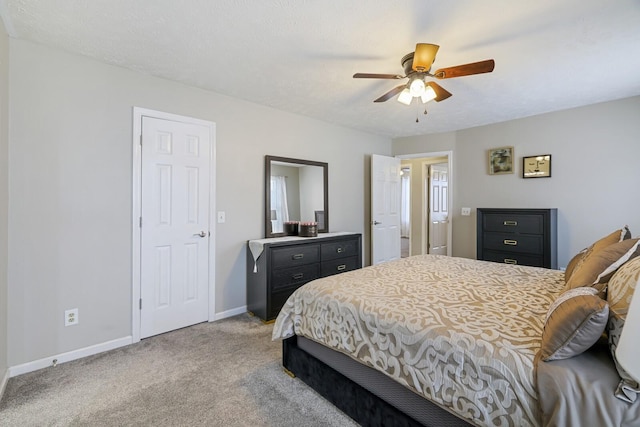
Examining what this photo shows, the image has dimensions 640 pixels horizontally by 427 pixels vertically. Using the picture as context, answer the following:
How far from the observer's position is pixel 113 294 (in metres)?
2.48

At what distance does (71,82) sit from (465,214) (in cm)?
477

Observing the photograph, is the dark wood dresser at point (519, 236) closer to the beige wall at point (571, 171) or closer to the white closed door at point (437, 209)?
the beige wall at point (571, 171)

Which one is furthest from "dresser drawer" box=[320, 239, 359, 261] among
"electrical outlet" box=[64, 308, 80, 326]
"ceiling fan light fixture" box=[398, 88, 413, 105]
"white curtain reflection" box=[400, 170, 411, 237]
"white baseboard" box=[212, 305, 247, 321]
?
"white curtain reflection" box=[400, 170, 411, 237]

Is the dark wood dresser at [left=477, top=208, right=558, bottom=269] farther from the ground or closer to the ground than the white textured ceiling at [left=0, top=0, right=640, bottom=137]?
closer to the ground

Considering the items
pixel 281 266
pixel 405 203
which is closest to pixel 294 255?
pixel 281 266

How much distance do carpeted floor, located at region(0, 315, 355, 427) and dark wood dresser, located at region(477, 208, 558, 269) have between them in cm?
288

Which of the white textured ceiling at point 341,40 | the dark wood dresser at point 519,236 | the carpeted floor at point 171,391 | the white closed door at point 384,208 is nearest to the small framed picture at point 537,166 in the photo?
the dark wood dresser at point 519,236

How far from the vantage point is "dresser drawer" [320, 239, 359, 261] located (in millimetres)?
3521

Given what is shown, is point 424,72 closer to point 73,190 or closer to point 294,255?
point 294,255

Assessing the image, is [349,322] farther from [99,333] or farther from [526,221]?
[526,221]

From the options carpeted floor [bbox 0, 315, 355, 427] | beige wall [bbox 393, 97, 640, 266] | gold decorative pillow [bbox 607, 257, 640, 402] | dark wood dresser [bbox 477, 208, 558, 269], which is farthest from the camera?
dark wood dresser [bbox 477, 208, 558, 269]

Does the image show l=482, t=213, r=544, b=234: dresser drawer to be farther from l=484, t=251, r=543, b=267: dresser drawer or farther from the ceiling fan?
the ceiling fan

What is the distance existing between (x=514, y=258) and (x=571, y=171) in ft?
4.11

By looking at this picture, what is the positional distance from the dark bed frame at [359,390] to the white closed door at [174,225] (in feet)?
4.50
